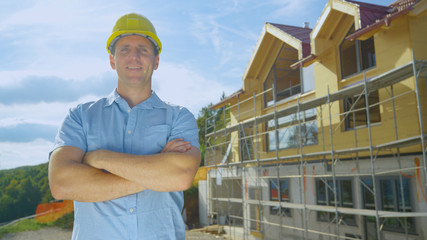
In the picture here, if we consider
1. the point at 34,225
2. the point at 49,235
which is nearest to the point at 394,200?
the point at 49,235

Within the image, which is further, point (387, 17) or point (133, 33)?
point (387, 17)

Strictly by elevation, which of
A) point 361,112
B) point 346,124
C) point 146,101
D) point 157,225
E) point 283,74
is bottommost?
point 157,225

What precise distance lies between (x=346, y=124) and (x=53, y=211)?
761 inches

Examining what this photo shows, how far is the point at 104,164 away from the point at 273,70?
14.8m

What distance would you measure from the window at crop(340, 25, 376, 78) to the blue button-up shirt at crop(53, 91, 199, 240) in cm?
1043

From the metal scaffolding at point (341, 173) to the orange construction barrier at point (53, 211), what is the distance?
38.7 ft

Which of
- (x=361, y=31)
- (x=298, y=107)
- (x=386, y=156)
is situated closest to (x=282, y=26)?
(x=298, y=107)

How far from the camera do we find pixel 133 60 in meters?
1.72

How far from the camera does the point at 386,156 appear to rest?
10023 millimetres

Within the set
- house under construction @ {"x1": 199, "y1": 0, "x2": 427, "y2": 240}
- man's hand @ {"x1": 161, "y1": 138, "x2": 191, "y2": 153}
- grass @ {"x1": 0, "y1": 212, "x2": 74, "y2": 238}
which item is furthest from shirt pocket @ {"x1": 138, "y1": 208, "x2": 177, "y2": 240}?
grass @ {"x1": 0, "y1": 212, "x2": 74, "y2": 238}

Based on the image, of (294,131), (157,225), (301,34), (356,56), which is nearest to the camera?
(157,225)

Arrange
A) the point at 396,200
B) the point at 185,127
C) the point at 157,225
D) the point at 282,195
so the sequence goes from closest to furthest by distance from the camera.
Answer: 1. the point at 157,225
2. the point at 185,127
3. the point at 396,200
4. the point at 282,195

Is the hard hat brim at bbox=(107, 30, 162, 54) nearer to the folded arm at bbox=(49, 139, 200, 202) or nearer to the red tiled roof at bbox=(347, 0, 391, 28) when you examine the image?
the folded arm at bbox=(49, 139, 200, 202)

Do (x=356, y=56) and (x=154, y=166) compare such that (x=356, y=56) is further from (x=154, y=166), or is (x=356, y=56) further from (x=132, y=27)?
(x=154, y=166)
